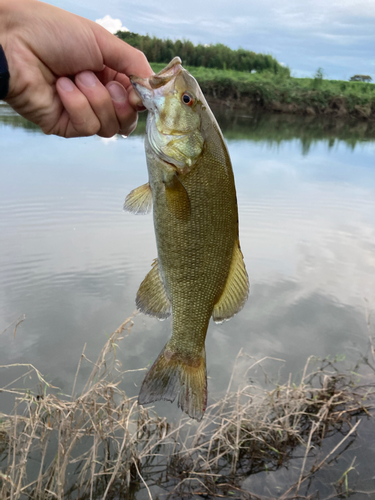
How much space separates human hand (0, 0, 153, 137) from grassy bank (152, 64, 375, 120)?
3076 cm

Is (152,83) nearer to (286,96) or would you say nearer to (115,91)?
(115,91)

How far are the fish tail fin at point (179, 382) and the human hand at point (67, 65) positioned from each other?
124 cm

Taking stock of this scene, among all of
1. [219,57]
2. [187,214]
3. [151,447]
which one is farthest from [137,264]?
[219,57]

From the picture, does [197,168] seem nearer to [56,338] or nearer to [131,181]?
[56,338]

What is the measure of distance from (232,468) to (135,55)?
3.27 metres

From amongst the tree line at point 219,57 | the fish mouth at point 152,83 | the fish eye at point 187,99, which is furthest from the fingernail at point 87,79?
the tree line at point 219,57

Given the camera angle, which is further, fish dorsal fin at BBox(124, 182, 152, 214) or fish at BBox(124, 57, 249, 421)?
fish dorsal fin at BBox(124, 182, 152, 214)

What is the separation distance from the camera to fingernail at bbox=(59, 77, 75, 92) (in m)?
2.03

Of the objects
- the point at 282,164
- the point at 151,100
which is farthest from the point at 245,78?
the point at 151,100

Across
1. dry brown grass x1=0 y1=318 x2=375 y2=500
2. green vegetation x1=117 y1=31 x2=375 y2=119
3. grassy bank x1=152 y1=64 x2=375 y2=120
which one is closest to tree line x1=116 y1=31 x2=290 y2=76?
green vegetation x1=117 y1=31 x2=375 y2=119

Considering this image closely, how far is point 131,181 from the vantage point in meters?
11.8

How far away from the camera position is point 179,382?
183 cm

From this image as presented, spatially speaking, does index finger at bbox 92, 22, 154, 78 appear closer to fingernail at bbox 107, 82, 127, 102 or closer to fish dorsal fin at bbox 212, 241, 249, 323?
fingernail at bbox 107, 82, 127, 102

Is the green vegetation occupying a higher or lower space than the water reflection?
higher
